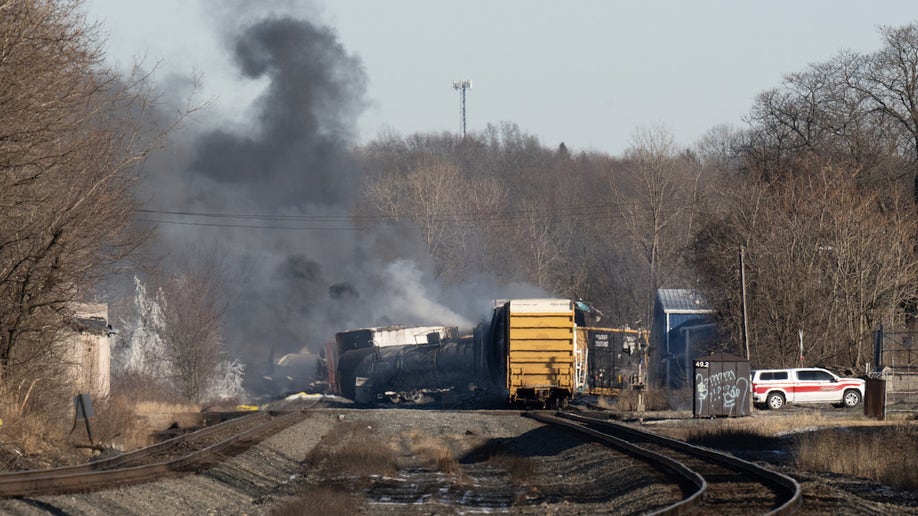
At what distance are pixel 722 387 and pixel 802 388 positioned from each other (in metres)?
7.48

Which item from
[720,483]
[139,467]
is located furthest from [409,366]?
[720,483]

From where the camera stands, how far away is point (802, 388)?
36.2 metres

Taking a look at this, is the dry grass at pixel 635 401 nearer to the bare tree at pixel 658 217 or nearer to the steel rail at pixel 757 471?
the steel rail at pixel 757 471

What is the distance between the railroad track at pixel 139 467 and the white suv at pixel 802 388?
18.0 m

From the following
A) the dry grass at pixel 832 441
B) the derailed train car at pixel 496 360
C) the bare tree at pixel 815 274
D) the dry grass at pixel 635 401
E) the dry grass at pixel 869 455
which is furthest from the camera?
the bare tree at pixel 815 274

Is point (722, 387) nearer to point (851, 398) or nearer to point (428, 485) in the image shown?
point (851, 398)

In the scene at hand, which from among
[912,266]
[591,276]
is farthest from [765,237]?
[591,276]

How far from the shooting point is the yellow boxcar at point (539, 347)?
112 ft

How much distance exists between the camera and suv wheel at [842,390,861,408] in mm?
36062

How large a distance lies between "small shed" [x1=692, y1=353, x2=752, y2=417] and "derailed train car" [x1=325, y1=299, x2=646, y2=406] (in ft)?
17.8

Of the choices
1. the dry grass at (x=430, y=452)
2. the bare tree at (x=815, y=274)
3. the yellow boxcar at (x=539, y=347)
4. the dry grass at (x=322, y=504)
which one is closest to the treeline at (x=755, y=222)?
the bare tree at (x=815, y=274)

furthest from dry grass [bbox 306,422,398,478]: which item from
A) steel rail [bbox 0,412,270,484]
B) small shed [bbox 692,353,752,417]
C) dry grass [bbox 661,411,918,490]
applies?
small shed [bbox 692,353,752,417]

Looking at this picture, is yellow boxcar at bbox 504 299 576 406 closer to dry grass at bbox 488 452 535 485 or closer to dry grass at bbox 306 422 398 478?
dry grass at bbox 306 422 398 478

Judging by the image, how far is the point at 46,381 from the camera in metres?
22.4
